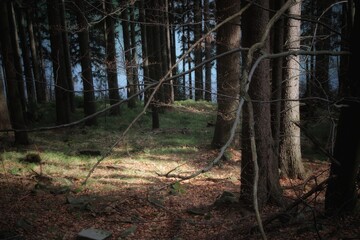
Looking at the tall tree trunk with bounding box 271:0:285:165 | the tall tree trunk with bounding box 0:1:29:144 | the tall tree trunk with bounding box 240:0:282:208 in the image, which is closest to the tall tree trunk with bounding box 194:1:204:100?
the tall tree trunk with bounding box 240:0:282:208

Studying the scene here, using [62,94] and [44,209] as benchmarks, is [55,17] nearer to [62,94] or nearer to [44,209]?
[62,94]

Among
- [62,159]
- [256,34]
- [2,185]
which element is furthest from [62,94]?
[256,34]

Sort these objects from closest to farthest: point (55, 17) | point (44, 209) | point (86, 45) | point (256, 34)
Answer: point (256, 34) < point (44, 209) < point (55, 17) < point (86, 45)

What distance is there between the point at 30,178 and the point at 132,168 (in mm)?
2940

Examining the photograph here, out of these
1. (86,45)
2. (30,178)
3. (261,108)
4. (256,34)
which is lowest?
(30,178)

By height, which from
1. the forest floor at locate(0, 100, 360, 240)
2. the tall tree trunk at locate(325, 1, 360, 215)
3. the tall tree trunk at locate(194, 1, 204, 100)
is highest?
the tall tree trunk at locate(194, 1, 204, 100)

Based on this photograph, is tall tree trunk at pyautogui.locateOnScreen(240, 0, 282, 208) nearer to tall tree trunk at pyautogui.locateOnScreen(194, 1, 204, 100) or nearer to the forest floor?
the forest floor

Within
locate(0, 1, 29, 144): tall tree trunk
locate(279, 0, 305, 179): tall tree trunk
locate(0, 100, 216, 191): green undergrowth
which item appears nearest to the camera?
locate(279, 0, 305, 179): tall tree trunk

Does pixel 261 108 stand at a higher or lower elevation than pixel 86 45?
lower

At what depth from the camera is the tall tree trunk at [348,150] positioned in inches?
132

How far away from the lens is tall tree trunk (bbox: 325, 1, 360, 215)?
3348 mm

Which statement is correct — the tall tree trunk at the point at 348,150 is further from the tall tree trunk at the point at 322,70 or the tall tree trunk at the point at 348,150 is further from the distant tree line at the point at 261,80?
the tall tree trunk at the point at 322,70

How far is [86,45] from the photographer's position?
15.6 meters

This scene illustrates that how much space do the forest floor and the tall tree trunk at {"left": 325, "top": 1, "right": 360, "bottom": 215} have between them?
0.22 meters
